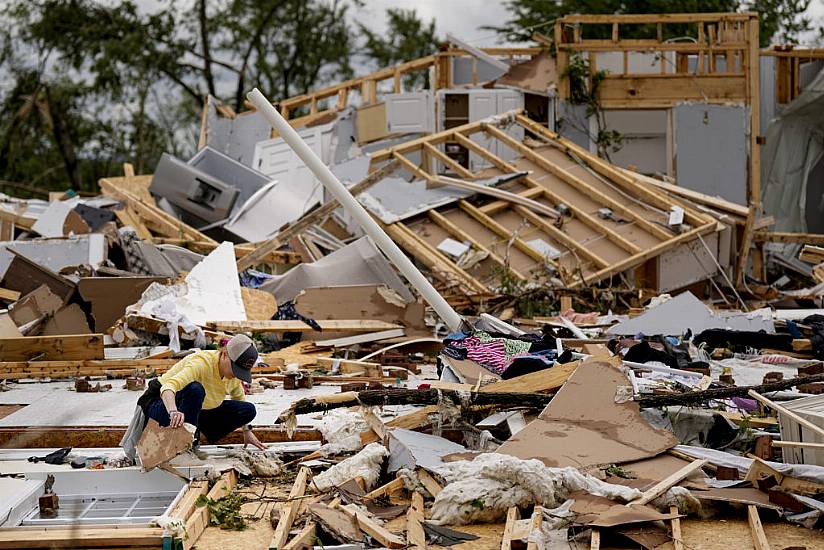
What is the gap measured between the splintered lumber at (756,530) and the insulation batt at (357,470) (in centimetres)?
218

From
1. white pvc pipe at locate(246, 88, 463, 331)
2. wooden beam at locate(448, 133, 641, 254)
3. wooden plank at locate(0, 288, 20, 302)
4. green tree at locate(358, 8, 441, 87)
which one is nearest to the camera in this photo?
white pvc pipe at locate(246, 88, 463, 331)

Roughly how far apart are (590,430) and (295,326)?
5.39m

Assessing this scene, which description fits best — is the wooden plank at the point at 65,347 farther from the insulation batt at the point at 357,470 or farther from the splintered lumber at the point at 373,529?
the splintered lumber at the point at 373,529

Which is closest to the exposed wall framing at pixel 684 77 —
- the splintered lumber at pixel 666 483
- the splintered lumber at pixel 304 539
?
the splintered lumber at pixel 666 483

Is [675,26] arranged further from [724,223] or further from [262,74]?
[724,223]

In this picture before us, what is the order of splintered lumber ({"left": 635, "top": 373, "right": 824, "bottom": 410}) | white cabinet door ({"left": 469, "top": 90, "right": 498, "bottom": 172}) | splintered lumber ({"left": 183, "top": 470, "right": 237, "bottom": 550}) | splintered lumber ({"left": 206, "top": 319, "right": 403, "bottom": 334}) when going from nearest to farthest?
splintered lumber ({"left": 183, "top": 470, "right": 237, "bottom": 550})
splintered lumber ({"left": 635, "top": 373, "right": 824, "bottom": 410})
splintered lumber ({"left": 206, "top": 319, "right": 403, "bottom": 334})
white cabinet door ({"left": 469, "top": 90, "right": 498, "bottom": 172})

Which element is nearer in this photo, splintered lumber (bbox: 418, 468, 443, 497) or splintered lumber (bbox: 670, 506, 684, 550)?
splintered lumber (bbox: 670, 506, 684, 550)

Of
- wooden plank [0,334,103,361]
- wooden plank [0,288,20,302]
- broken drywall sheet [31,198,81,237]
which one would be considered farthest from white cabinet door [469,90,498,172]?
wooden plank [0,334,103,361]

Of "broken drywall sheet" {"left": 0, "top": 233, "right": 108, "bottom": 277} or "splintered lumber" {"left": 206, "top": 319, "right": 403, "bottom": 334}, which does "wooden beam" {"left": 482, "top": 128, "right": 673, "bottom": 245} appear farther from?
"broken drywall sheet" {"left": 0, "top": 233, "right": 108, "bottom": 277}

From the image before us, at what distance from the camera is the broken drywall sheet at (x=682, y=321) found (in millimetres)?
11391

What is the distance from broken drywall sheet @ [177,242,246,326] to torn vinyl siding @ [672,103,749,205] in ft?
30.2

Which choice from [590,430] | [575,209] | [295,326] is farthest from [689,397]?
[575,209]

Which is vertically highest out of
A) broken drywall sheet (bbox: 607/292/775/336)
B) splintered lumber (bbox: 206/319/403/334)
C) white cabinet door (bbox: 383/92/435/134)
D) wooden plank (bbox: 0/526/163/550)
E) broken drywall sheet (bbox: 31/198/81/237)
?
white cabinet door (bbox: 383/92/435/134)

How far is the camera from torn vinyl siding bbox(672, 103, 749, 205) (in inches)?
726
